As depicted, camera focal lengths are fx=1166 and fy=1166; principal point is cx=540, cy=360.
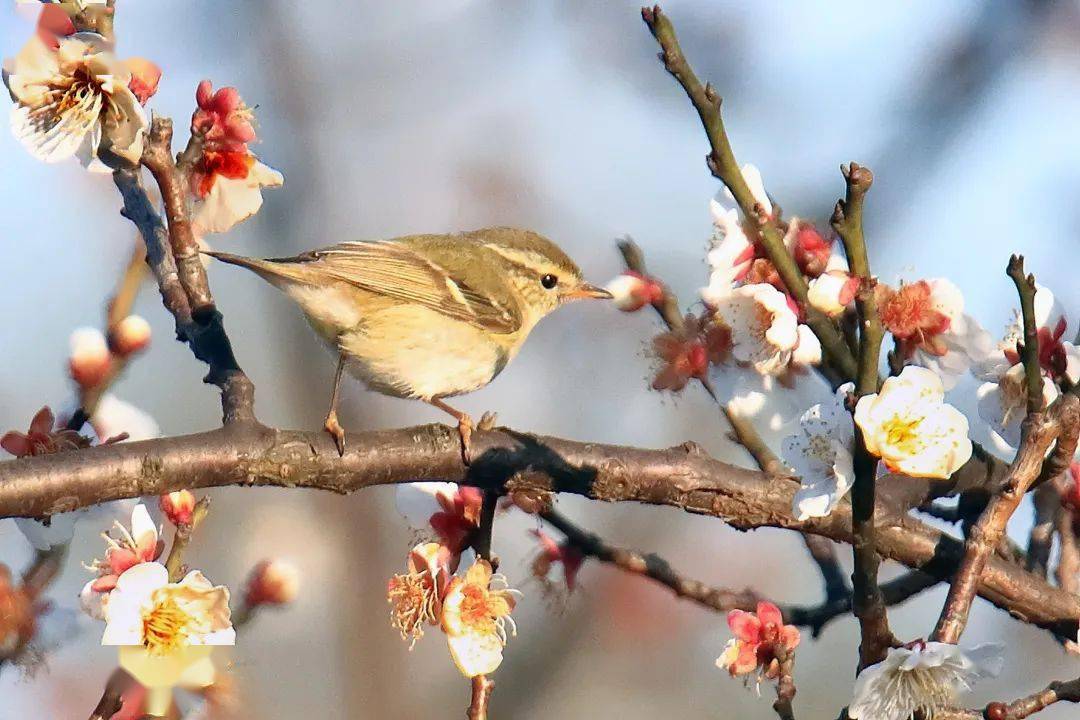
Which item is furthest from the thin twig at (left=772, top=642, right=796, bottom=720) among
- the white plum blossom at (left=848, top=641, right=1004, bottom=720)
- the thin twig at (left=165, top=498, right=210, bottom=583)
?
the thin twig at (left=165, top=498, right=210, bottom=583)

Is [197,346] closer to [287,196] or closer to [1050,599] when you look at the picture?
[1050,599]

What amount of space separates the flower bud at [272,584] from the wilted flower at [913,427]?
134cm

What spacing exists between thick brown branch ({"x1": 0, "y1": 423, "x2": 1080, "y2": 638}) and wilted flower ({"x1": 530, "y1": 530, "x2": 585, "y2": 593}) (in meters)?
0.38

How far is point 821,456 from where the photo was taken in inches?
62.5

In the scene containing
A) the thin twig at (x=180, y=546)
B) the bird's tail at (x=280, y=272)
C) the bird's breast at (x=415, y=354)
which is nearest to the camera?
the thin twig at (x=180, y=546)

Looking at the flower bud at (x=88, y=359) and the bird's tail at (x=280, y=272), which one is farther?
the bird's tail at (x=280, y=272)

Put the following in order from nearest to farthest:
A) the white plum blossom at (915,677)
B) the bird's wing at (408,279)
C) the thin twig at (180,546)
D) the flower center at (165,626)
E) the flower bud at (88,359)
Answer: the white plum blossom at (915,677) < the flower center at (165,626) < the thin twig at (180,546) < the flower bud at (88,359) < the bird's wing at (408,279)

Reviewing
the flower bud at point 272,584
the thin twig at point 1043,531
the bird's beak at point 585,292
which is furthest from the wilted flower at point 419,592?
the bird's beak at point 585,292

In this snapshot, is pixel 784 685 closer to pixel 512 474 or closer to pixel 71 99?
pixel 512 474

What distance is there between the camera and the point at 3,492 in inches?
65.8

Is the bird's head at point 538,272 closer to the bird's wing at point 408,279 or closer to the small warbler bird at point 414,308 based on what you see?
the small warbler bird at point 414,308

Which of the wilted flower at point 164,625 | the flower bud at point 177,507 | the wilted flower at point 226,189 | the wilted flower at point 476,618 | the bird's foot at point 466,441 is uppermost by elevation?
the wilted flower at point 226,189

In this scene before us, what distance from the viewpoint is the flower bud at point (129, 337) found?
226cm

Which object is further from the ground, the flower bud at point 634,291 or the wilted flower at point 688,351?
the flower bud at point 634,291
